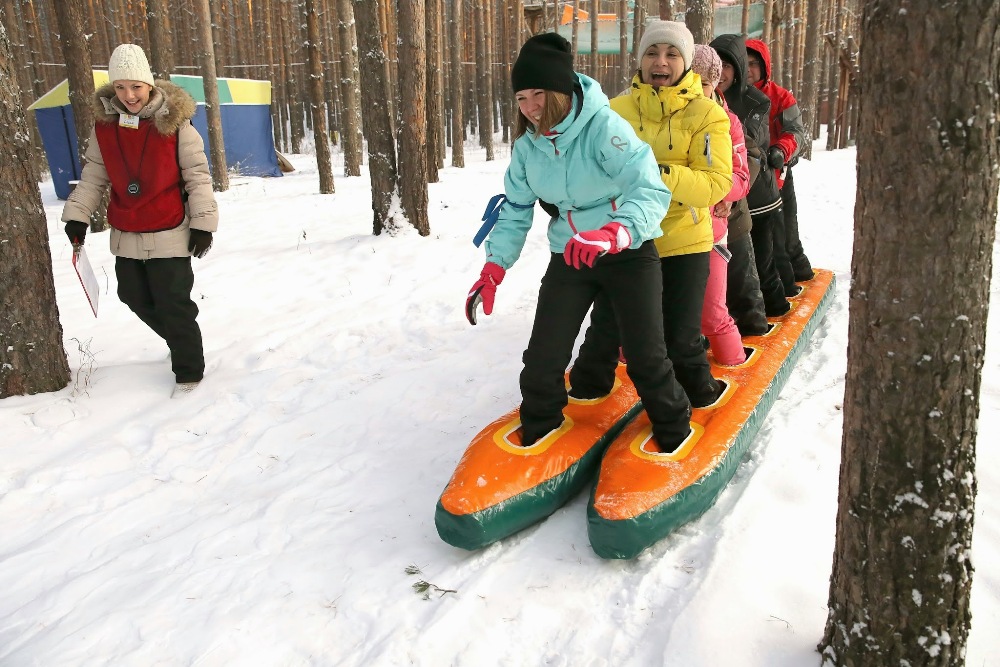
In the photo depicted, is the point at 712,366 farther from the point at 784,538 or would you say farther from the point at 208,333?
the point at 208,333

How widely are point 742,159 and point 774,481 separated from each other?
1722 millimetres

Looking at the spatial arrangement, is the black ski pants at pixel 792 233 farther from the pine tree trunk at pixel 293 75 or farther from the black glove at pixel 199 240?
the pine tree trunk at pixel 293 75

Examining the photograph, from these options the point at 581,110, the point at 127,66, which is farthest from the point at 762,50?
the point at 127,66

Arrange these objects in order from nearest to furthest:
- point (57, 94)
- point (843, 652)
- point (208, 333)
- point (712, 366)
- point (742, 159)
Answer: point (843, 652) < point (742, 159) < point (712, 366) < point (208, 333) < point (57, 94)

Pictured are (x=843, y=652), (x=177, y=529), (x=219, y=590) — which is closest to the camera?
(x=843, y=652)

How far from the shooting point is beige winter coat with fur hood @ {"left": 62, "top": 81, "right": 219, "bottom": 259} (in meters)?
4.17

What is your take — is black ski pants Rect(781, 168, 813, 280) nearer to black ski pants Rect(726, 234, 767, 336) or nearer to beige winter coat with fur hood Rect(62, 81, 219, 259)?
black ski pants Rect(726, 234, 767, 336)

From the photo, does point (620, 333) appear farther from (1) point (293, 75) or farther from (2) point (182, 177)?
(1) point (293, 75)

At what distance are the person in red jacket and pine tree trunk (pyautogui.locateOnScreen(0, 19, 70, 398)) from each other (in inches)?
181

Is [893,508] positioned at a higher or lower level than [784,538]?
higher

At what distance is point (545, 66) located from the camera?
2.71 meters

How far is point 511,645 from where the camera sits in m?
2.33

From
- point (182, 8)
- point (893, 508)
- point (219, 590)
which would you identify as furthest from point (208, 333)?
point (182, 8)

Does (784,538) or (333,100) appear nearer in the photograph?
(784,538)
